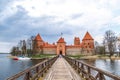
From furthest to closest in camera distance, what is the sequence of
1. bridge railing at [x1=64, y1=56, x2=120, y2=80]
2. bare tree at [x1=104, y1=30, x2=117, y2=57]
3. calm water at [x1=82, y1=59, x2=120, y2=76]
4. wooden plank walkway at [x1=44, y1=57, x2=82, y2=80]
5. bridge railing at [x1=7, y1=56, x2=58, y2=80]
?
1. bare tree at [x1=104, y1=30, x2=117, y2=57]
2. calm water at [x1=82, y1=59, x2=120, y2=76]
3. wooden plank walkway at [x1=44, y1=57, x2=82, y2=80]
4. bridge railing at [x1=7, y1=56, x2=58, y2=80]
5. bridge railing at [x1=64, y1=56, x2=120, y2=80]

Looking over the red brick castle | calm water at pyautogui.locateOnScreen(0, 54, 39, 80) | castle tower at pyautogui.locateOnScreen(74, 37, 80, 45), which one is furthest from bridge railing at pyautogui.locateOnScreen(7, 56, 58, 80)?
castle tower at pyautogui.locateOnScreen(74, 37, 80, 45)

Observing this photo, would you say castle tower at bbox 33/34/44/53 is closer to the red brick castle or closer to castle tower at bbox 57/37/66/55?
the red brick castle

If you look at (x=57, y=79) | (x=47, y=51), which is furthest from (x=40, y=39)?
(x=57, y=79)

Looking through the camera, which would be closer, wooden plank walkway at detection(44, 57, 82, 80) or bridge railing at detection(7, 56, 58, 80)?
bridge railing at detection(7, 56, 58, 80)

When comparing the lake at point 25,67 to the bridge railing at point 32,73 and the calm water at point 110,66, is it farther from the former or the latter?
the bridge railing at point 32,73

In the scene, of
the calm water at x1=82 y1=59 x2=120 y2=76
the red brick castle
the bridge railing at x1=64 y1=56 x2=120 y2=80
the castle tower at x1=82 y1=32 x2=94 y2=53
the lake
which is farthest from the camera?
the red brick castle

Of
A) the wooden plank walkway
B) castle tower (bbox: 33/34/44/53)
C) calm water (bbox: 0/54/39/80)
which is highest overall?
castle tower (bbox: 33/34/44/53)

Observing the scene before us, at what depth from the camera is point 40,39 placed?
16025 cm

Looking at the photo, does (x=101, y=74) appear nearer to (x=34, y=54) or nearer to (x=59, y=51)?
(x=34, y=54)

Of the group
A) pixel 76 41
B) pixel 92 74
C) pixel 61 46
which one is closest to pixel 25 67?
pixel 92 74

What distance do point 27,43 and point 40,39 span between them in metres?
44.1

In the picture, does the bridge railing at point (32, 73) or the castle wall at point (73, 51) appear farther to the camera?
the castle wall at point (73, 51)

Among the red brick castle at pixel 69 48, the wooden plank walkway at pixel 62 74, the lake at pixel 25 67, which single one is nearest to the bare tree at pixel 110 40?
the lake at pixel 25 67

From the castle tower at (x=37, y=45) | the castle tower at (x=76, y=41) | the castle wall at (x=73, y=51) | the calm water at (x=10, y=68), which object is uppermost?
the castle tower at (x=76, y=41)
